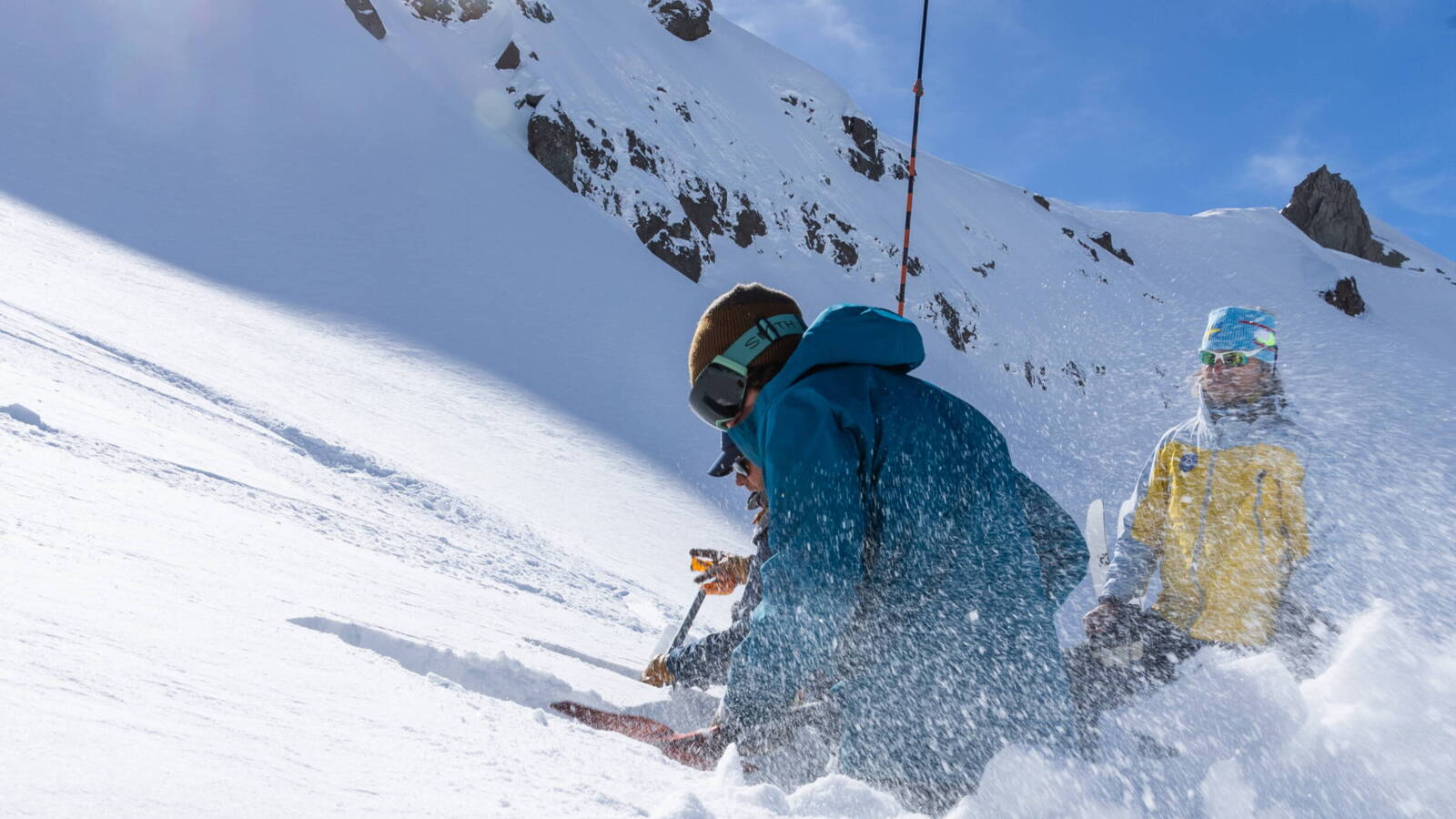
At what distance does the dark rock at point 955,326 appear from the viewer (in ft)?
86.8

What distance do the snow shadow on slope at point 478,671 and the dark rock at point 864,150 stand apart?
1299 inches

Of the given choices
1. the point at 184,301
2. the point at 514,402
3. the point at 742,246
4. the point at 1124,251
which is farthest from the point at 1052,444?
the point at 1124,251

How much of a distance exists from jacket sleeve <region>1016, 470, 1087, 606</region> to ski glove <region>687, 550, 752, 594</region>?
1.33m

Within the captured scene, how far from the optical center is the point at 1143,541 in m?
3.22

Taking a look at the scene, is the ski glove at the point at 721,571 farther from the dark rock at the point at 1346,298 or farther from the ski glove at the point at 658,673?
the dark rock at the point at 1346,298

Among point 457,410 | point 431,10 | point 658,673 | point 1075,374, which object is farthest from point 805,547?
point 1075,374

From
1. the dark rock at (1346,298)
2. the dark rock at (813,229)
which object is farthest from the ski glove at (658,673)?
the dark rock at (1346,298)

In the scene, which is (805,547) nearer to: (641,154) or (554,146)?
(554,146)

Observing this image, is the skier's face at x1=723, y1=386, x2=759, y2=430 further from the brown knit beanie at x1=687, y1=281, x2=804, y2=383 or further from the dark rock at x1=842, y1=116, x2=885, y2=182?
the dark rock at x1=842, y1=116, x2=885, y2=182

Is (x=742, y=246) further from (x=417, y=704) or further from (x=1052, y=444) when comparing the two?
(x=417, y=704)

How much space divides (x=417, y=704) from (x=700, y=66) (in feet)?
107

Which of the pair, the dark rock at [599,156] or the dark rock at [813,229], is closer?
the dark rock at [599,156]

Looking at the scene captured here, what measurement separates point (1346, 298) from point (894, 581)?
56.4 meters

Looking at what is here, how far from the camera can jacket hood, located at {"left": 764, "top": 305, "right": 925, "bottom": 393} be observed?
68.9 inches
